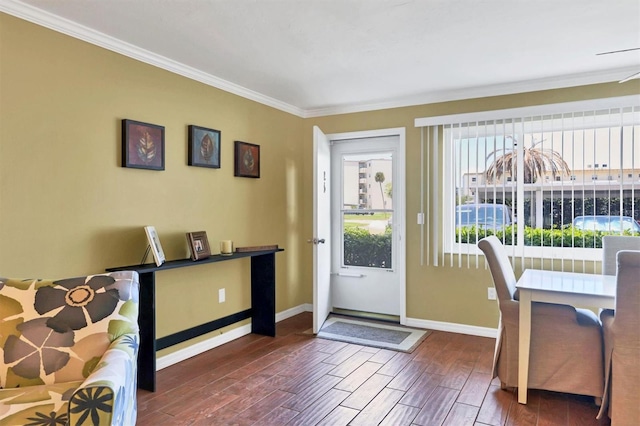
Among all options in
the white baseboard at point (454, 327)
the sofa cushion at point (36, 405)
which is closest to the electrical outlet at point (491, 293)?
the white baseboard at point (454, 327)

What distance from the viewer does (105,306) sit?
1926mm

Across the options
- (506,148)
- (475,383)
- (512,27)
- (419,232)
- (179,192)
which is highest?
(512,27)

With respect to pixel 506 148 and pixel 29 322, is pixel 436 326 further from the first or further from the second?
pixel 29 322

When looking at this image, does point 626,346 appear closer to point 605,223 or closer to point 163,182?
point 605,223

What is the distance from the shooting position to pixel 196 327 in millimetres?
3336

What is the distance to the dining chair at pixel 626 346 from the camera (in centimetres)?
209

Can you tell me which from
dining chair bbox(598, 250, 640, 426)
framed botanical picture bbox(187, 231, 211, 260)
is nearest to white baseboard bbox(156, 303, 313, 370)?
framed botanical picture bbox(187, 231, 211, 260)

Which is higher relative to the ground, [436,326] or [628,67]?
[628,67]

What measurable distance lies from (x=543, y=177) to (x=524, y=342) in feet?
5.43

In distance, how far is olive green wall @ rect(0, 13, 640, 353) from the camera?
230 cm

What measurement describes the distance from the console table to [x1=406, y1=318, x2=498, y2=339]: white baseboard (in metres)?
1.42

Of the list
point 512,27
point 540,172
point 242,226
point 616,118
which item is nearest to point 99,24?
point 242,226

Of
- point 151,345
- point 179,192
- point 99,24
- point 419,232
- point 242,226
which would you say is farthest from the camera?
point 419,232

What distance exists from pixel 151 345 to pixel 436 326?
2608mm
